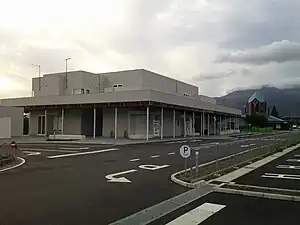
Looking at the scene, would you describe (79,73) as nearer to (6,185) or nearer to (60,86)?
(60,86)

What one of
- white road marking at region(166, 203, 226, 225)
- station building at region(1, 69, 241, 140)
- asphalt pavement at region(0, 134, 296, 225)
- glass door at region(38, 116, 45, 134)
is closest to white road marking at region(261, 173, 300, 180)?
asphalt pavement at region(0, 134, 296, 225)

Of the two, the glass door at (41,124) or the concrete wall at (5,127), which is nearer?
the concrete wall at (5,127)

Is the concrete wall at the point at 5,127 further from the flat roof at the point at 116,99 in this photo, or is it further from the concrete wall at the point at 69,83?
the concrete wall at the point at 69,83

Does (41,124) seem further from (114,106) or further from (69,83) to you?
(114,106)

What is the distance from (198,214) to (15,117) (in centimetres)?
4275

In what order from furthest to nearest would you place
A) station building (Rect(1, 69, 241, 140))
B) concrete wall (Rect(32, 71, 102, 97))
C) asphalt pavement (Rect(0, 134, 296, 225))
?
concrete wall (Rect(32, 71, 102, 97)), station building (Rect(1, 69, 241, 140)), asphalt pavement (Rect(0, 134, 296, 225))

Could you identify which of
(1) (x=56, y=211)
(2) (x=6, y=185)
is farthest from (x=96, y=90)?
(1) (x=56, y=211)

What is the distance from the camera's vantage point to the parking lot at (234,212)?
6895 mm

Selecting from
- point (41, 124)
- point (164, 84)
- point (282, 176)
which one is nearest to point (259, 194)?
point (282, 176)

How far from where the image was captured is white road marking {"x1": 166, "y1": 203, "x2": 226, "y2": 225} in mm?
6809

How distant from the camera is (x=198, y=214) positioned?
7422 mm

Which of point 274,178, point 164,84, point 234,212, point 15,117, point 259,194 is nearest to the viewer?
point 234,212

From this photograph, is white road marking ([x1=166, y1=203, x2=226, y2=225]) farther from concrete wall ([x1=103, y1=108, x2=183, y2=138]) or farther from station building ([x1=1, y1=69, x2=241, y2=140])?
concrete wall ([x1=103, y1=108, x2=183, y2=138])

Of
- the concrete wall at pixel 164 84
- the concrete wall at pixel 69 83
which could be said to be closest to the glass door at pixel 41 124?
the concrete wall at pixel 69 83
